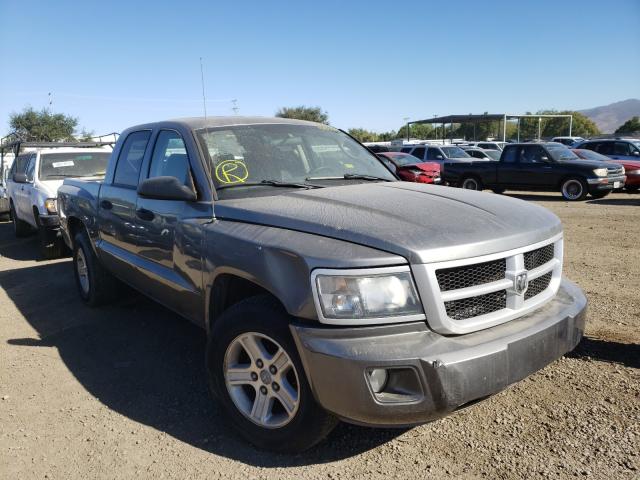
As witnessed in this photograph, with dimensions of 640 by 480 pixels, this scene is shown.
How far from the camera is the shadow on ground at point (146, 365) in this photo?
2920 millimetres

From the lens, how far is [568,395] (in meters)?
3.25

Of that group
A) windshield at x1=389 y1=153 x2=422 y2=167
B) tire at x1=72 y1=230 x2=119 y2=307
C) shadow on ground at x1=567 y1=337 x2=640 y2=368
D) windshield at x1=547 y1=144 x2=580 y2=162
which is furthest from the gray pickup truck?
windshield at x1=389 y1=153 x2=422 y2=167

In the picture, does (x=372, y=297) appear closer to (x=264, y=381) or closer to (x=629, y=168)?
(x=264, y=381)

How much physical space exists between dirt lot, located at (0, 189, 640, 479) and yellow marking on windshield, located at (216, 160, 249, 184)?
144 cm

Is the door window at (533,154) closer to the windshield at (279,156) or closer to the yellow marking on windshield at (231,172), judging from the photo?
the windshield at (279,156)

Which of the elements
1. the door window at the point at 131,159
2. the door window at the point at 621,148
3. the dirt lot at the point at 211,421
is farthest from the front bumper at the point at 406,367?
the door window at the point at 621,148

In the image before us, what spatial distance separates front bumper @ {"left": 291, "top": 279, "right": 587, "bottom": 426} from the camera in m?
2.24

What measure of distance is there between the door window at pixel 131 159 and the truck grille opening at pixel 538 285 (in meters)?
3.06

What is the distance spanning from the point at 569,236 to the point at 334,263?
745cm

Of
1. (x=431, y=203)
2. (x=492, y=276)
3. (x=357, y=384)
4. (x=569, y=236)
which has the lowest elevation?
(x=569, y=236)

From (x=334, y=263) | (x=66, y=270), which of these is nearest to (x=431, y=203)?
(x=334, y=263)

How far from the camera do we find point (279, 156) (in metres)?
3.64

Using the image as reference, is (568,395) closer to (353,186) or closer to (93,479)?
(353,186)

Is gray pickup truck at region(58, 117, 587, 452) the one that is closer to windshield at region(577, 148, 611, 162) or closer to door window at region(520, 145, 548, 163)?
door window at region(520, 145, 548, 163)
